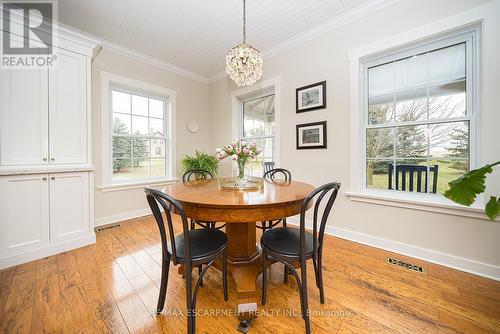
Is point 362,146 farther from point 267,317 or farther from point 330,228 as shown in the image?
point 267,317

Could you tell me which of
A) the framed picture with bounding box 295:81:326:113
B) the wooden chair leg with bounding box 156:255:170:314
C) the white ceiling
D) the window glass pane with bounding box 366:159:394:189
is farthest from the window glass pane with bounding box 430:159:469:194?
the wooden chair leg with bounding box 156:255:170:314

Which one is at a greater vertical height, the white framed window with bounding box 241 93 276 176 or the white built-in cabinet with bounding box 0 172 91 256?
the white framed window with bounding box 241 93 276 176

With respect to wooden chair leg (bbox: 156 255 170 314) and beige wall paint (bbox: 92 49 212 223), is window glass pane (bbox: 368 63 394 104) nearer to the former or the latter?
wooden chair leg (bbox: 156 255 170 314)

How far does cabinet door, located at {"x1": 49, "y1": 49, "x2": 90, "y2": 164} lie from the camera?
87.1 inches

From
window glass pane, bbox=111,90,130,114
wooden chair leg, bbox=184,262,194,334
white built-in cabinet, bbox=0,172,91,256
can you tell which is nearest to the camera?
wooden chair leg, bbox=184,262,194,334

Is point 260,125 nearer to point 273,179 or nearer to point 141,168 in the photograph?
point 273,179

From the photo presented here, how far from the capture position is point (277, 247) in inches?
51.8

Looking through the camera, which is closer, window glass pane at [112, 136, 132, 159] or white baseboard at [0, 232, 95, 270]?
white baseboard at [0, 232, 95, 270]

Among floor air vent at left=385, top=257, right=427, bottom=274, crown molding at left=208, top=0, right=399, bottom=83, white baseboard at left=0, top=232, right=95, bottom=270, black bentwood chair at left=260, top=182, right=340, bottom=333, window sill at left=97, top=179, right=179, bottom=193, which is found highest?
crown molding at left=208, top=0, right=399, bottom=83

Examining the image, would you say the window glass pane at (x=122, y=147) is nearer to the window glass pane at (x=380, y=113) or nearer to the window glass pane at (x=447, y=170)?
the window glass pane at (x=380, y=113)

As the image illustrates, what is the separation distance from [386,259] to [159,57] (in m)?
4.35

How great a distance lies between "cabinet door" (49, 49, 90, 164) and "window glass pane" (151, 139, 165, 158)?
4.12ft

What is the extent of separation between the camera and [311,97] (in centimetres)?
278

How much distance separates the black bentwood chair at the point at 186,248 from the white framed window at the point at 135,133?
7.96 feet
